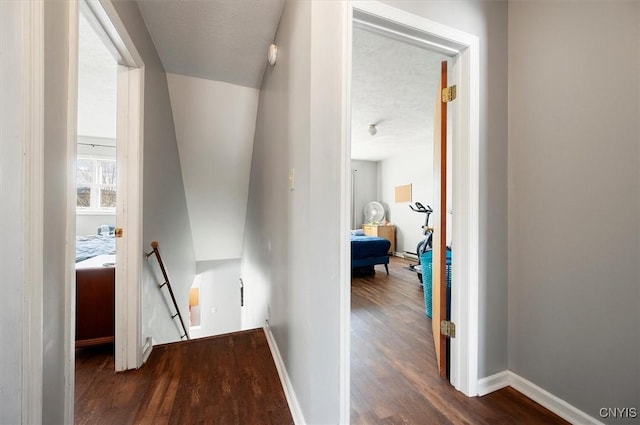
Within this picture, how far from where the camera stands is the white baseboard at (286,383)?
1225 millimetres

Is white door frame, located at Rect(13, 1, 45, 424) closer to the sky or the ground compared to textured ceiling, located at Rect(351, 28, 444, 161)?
closer to the ground

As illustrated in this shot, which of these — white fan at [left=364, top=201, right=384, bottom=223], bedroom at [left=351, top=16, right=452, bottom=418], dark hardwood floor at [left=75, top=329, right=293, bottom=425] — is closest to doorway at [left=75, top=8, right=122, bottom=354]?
dark hardwood floor at [left=75, top=329, right=293, bottom=425]

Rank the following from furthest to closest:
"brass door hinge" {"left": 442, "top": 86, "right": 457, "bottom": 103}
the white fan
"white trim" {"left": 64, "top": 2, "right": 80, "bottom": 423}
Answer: the white fan → "brass door hinge" {"left": 442, "top": 86, "right": 457, "bottom": 103} → "white trim" {"left": 64, "top": 2, "right": 80, "bottom": 423}

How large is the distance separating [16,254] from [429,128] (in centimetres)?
477

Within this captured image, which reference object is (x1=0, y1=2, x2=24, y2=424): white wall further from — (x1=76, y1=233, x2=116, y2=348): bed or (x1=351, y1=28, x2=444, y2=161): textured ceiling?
(x1=351, y1=28, x2=444, y2=161): textured ceiling

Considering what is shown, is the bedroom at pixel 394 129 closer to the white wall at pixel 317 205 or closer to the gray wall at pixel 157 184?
the white wall at pixel 317 205

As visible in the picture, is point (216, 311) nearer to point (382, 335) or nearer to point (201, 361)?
point (201, 361)

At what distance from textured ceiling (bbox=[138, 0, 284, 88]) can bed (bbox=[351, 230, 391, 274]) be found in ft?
9.20

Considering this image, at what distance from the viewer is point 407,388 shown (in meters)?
1.51

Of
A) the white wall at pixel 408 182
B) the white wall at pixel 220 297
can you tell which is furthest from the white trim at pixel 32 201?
the white wall at pixel 408 182

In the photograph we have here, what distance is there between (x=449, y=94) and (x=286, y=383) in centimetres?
203

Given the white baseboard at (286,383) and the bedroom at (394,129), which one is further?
the bedroom at (394,129)

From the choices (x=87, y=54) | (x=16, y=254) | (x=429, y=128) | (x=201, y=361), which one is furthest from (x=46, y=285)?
(x=429, y=128)

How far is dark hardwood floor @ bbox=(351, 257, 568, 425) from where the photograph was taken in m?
1.28
